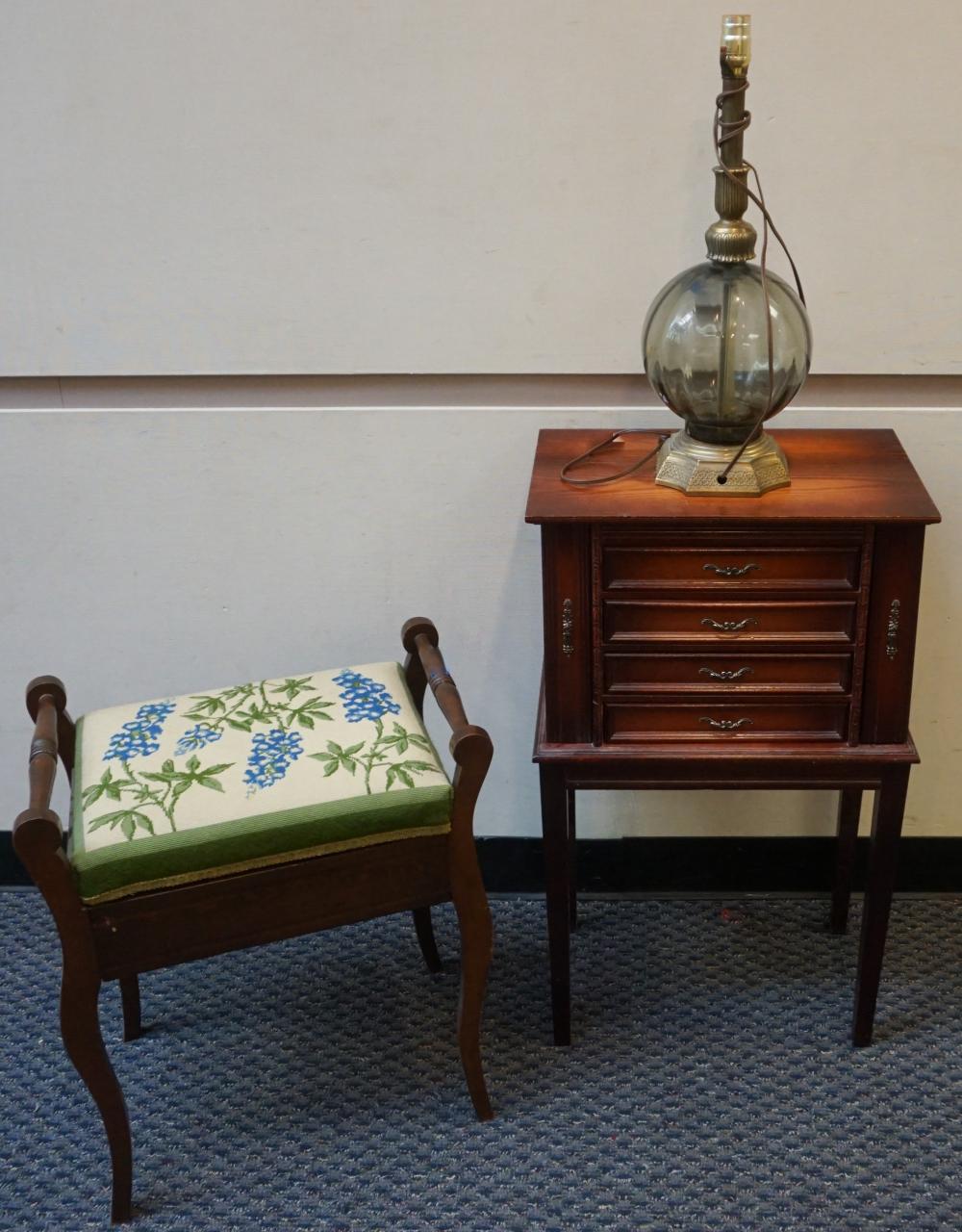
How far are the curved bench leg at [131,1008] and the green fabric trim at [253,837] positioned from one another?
0.46 metres

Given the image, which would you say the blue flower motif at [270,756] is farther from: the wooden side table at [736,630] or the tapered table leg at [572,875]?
the tapered table leg at [572,875]

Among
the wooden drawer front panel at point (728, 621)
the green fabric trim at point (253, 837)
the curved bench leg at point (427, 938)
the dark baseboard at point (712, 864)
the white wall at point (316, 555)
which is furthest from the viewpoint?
the dark baseboard at point (712, 864)

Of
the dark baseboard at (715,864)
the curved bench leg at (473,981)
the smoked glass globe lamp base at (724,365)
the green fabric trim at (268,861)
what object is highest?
the smoked glass globe lamp base at (724,365)

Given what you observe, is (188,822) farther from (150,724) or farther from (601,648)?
(601,648)

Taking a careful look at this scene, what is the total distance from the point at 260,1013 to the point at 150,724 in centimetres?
56

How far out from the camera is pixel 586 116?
174 cm

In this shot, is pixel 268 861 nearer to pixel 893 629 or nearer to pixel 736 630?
pixel 736 630

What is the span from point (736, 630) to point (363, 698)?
50cm

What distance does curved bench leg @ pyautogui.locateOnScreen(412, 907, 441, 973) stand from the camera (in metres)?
2.05

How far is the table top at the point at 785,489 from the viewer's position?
1.56 m

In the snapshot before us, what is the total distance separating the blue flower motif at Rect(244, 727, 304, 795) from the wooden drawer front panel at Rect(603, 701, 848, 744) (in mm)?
406

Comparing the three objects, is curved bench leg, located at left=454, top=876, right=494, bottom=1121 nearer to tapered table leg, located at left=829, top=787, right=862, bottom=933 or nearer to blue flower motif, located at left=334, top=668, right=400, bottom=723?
blue flower motif, located at left=334, top=668, right=400, bottom=723

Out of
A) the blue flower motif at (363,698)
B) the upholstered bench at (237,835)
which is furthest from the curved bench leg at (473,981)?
the blue flower motif at (363,698)

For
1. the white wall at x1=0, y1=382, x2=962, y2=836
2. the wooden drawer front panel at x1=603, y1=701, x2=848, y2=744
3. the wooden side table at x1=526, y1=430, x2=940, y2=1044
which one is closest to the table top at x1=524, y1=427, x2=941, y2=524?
the wooden side table at x1=526, y1=430, x2=940, y2=1044
